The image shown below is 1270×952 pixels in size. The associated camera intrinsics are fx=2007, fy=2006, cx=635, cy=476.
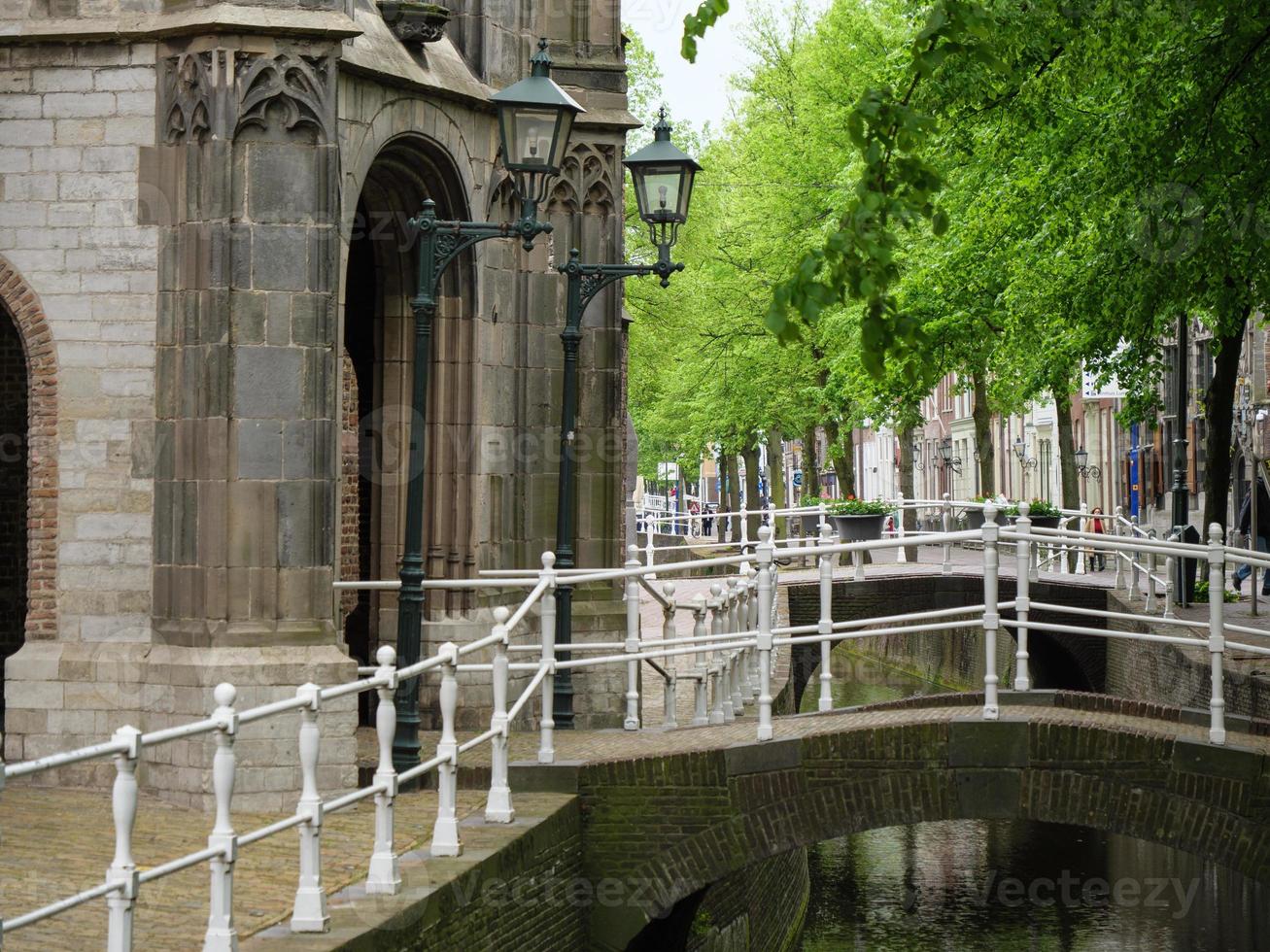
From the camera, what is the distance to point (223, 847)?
669 centimetres

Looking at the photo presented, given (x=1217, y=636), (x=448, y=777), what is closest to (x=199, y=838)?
(x=448, y=777)

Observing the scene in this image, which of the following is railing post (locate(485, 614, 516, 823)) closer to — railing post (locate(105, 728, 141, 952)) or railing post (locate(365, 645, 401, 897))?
railing post (locate(365, 645, 401, 897))

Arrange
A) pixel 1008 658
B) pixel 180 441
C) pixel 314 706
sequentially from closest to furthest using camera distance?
1. pixel 314 706
2. pixel 180 441
3. pixel 1008 658

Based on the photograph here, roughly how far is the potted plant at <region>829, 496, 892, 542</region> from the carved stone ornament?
68.7 feet

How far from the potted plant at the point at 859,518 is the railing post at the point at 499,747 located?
2363cm

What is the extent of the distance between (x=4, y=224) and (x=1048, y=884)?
1368cm

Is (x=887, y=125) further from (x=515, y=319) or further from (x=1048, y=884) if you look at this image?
(x=1048, y=884)

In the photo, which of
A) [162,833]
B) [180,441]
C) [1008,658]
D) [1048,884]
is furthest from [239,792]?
[1008,658]

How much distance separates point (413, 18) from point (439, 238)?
2.86 meters

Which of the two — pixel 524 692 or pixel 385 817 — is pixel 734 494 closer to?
pixel 524 692

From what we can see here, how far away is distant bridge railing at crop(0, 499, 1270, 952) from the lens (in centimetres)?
625

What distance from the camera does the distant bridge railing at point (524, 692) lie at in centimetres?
625

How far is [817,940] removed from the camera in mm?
18266

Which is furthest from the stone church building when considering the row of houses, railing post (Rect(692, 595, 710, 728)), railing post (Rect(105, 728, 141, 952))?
the row of houses
